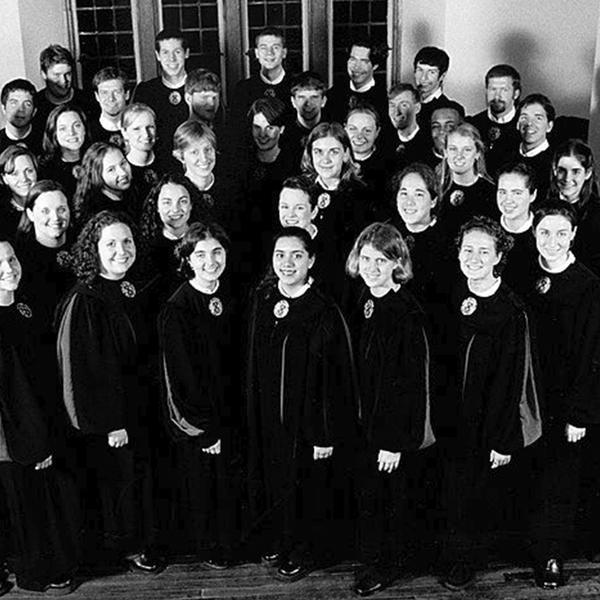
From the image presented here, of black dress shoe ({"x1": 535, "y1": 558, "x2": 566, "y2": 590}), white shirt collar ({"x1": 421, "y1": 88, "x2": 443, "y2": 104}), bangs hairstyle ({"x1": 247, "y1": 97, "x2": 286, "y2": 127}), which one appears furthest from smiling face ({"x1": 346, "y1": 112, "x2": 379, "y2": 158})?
black dress shoe ({"x1": 535, "y1": 558, "x2": 566, "y2": 590})

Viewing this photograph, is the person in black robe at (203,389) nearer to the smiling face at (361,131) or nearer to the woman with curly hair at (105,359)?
the woman with curly hair at (105,359)

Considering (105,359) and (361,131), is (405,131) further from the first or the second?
(105,359)

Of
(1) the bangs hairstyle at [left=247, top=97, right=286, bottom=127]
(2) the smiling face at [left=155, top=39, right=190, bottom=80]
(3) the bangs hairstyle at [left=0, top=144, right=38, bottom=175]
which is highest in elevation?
(2) the smiling face at [left=155, top=39, right=190, bottom=80]

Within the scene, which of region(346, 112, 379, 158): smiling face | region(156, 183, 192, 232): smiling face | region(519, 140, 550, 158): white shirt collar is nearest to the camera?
region(156, 183, 192, 232): smiling face

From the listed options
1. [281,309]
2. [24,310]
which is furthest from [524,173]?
[24,310]

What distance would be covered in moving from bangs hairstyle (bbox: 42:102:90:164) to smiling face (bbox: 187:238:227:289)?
2.05 metres

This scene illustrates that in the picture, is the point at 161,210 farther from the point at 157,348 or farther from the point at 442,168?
the point at 442,168

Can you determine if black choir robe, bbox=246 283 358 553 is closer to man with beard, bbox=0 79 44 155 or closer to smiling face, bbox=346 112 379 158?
smiling face, bbox=346 112 379 158

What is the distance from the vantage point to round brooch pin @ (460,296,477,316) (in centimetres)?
463

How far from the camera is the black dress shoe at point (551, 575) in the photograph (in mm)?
4969

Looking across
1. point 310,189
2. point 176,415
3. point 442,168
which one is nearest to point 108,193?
point 310,189

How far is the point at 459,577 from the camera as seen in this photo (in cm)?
498

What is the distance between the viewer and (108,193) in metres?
5.61

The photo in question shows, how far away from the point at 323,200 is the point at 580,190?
1.50m
